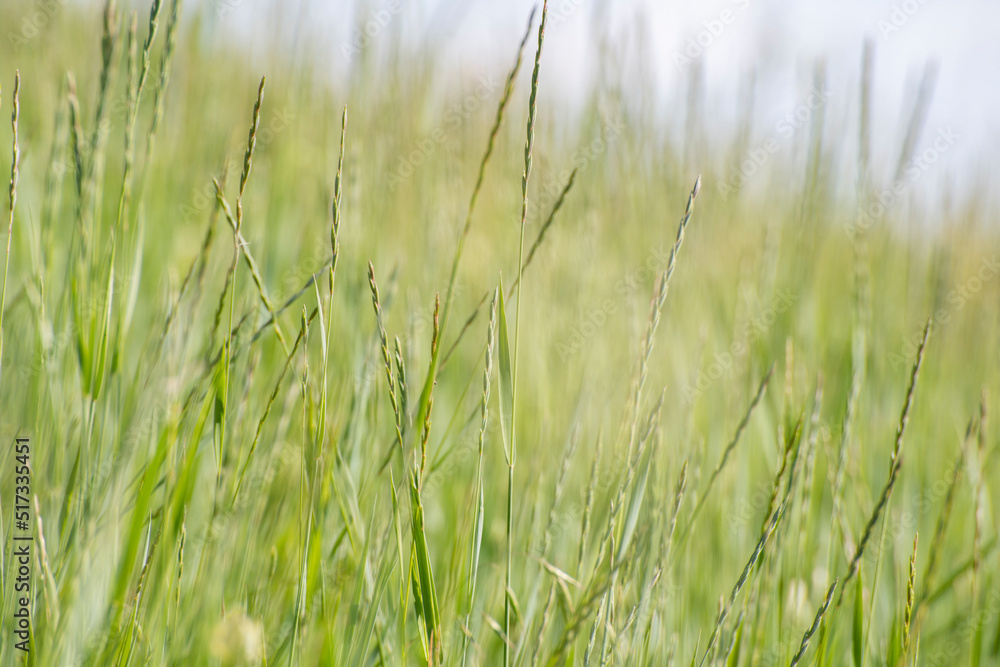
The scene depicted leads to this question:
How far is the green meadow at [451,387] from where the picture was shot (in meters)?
0.63

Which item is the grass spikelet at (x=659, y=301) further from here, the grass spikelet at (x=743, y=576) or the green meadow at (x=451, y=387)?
the grass spikelet at (x=743, y=576)

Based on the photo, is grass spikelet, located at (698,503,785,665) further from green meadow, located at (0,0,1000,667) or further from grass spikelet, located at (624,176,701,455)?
grass spikelet, located at (624,176,701,455)

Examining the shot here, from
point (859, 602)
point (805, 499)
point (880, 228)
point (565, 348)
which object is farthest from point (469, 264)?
point (859, 602)

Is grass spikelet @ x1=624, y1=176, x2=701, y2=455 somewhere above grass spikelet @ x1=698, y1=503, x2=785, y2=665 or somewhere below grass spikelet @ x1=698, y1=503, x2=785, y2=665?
above

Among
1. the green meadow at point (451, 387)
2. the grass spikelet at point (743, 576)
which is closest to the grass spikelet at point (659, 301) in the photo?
the green meadow at point (451, 387)

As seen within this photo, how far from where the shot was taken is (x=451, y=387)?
176cm

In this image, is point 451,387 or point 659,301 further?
point 451,387

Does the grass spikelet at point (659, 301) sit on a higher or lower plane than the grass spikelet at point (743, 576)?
higher

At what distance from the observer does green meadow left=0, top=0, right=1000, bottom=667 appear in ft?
2.06

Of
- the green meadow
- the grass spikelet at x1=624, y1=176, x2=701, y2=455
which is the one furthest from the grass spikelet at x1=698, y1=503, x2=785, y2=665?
the grass spikelet at x1=624, y1=176, x2=701, y2=455

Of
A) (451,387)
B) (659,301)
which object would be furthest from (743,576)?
(451,387)

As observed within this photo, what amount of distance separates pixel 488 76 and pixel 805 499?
6.54 feet

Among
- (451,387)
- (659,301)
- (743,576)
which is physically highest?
(659,301)

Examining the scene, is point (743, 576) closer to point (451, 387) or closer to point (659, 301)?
point (659, 301)
